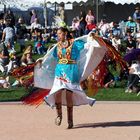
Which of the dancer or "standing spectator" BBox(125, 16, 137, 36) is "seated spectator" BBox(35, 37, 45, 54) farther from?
the dancer

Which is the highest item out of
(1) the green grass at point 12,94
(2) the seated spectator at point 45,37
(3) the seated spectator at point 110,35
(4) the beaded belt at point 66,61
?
(4) the beaded belt at point 66,61

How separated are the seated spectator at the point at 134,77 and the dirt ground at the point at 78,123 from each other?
7.09 ft

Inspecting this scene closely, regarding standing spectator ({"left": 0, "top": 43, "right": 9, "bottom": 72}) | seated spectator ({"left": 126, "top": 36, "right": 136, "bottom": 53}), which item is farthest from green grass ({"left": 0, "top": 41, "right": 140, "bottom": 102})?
seated spectator ({"left": 126, "top": 36, "right": 136, "bottom": 53})

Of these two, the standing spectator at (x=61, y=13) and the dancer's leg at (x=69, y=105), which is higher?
the dancer's leg at (x=69, y=105)

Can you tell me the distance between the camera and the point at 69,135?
9.62m

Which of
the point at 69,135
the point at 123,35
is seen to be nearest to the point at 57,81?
the point at 69,135

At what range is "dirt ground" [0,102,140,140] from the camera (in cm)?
957

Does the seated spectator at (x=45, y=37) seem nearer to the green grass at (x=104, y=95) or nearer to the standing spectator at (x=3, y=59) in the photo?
the standing spectator at (x=3, y=59)

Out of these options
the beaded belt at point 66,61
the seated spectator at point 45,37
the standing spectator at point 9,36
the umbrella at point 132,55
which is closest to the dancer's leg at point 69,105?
the beaded belt at point 66,61

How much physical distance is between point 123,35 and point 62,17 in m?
5.34

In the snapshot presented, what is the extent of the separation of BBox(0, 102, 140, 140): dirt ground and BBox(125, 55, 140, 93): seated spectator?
216 centimetres

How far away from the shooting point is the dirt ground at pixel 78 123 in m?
9.57

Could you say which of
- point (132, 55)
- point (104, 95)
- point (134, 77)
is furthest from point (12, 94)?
point (132, 55)

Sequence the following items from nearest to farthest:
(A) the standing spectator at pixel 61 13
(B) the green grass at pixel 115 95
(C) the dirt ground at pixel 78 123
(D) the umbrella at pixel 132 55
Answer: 1. (C) the dirt ground at pixel 78 123
2. (B) the green grass at pixel 115 95
3. (D) the umbrella at pixel 132 55
4. (A) the standing spectator at pixel 61 13
